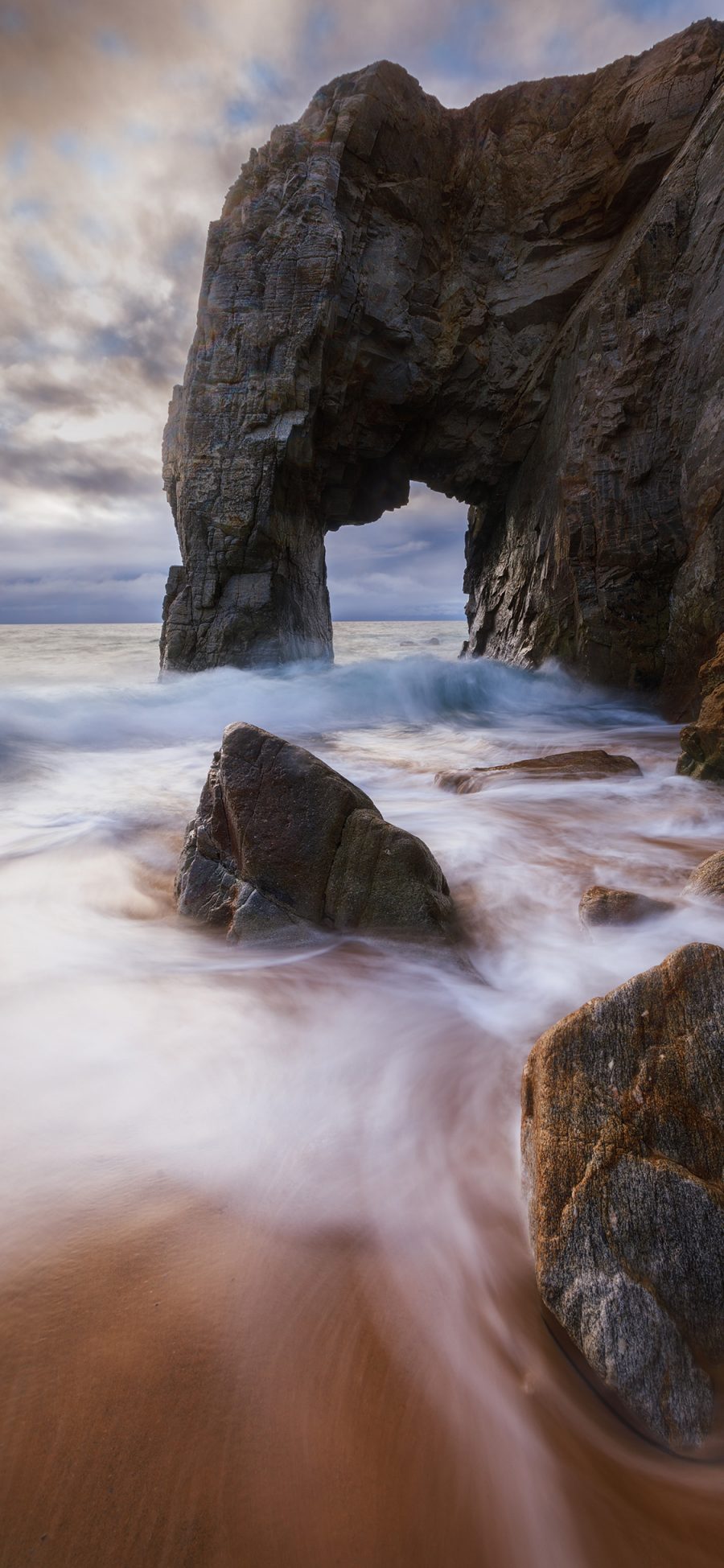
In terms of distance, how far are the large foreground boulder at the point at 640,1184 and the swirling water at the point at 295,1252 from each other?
9 centimetres

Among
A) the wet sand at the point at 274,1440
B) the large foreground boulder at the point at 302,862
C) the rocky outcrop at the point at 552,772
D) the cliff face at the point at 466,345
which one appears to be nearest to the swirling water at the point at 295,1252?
the wet sand at the point at 274,1440

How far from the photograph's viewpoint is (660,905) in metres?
3.05

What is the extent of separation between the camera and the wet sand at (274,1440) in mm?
974

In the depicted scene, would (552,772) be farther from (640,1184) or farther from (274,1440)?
(274,1440)

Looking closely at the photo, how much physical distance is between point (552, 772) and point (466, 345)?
38.3ft

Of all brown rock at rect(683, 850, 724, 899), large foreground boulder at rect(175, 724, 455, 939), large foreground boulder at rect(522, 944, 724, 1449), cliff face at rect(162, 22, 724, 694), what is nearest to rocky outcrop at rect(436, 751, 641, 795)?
brown rock at rect(683, 850, 724, 899)

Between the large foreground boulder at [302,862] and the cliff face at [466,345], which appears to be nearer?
the large foreground boulder at [302,862]

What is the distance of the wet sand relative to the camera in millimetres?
974

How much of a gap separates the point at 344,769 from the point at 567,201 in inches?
486

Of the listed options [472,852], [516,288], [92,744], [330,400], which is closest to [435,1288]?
[472,852]

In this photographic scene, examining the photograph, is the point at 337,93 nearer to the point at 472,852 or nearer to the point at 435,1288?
the point at 472,852

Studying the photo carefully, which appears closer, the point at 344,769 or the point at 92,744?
the point at 344,769

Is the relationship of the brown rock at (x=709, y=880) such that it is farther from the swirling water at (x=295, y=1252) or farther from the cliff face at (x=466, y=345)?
the cliff face at (x=466, y=345)

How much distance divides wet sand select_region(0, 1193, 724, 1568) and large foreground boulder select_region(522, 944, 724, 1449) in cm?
10
